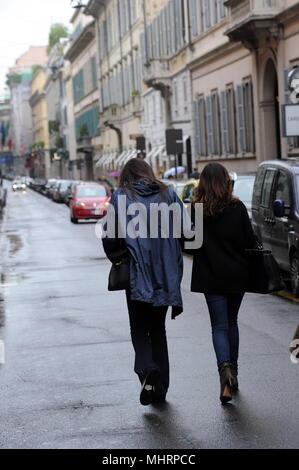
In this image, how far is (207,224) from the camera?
8484 millimetres

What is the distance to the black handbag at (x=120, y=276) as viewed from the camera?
8125mm

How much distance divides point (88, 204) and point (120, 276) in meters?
36.0

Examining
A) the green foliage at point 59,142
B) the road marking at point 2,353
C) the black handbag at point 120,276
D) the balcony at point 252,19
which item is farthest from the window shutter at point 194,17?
the green foliage at point 59,142

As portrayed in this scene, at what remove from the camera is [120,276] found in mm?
8141

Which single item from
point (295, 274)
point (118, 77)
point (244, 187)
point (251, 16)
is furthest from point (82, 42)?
point (295, 274)

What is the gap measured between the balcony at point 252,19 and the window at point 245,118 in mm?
2311

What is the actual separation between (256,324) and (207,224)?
4.20m

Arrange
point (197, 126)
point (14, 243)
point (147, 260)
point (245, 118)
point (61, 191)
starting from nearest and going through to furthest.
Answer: point (147, 260) < point (14, 243) < point (245, 118) < point (197, 126) < point (61, 191)

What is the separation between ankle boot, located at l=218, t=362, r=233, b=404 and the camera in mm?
8133

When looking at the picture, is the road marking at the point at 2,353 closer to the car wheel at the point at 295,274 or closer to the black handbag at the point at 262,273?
the black handbag at the point at 262,273

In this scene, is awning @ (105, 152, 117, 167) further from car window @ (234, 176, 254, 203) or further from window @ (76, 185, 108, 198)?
car window @ (234, 176, 254, 203)

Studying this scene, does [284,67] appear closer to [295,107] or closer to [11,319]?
[295,107]

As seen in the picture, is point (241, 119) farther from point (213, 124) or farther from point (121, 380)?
point (121, 380)
